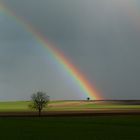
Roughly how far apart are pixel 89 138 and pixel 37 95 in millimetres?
96464

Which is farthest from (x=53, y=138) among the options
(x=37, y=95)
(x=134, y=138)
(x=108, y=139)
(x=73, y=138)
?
(x=37, y=95)

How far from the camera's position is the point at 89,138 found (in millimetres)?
39219

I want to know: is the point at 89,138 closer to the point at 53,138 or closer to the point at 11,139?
the point at 53,138

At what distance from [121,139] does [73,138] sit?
520cm

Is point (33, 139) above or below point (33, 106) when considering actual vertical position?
below

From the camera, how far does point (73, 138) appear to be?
129 ft

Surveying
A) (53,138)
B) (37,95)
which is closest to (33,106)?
(37,95)

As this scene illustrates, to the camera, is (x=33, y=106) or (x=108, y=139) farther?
(x=33, y=106)

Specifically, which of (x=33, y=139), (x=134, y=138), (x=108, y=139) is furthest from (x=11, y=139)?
(x=134, y=138)

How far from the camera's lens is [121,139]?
3794 centimetres

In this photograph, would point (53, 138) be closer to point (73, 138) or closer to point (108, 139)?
point (73, 138)

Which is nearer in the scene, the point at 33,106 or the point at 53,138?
the point at 53,138

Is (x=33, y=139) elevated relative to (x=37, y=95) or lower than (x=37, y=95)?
lower

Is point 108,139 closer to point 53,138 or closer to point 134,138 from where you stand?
point 134,138
